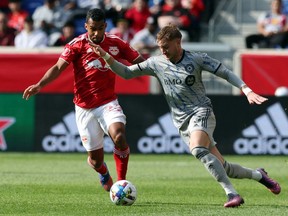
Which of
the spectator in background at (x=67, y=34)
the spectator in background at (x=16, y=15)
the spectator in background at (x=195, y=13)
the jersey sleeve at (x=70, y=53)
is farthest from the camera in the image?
the spectator in background at (x=16, y=15)

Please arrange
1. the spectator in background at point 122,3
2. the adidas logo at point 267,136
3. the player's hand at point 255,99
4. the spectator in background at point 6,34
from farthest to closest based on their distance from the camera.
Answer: the spectator in background at point 122,3
the spectator in background at point 6,34
the adidas logo at point 267,136
the player's hand at point 255,99

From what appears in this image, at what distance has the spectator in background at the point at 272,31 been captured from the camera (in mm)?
22094

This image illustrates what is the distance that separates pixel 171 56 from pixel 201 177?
4593 millimetres

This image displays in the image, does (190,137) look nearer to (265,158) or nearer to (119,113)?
(119,113)

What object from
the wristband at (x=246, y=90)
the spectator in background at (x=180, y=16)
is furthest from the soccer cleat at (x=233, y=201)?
the spectator in background at (x=180, y=16)

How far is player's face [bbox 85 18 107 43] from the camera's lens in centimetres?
1133

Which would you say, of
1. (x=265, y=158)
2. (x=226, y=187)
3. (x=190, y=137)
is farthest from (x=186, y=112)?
(x=265, y=158)

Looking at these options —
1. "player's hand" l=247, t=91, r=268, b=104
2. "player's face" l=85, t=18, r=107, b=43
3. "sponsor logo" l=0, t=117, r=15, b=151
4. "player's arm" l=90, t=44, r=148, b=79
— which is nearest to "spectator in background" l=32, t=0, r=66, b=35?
"sponsor logo" l=0, t=117, r=15, b=151

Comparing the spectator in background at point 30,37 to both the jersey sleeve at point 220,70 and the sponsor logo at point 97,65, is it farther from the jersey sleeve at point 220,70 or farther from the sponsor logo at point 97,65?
the jersey sleeve at point 220,70

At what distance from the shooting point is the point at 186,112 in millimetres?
10680

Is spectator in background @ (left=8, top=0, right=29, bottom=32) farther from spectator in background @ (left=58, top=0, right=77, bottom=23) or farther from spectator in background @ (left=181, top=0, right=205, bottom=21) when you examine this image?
spectator in background @ (left=181, top=0, right=205, bottom=21)

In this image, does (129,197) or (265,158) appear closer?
(129,197)

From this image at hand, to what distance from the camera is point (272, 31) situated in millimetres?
22297

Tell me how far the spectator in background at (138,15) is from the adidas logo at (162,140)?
4584 millimetres
